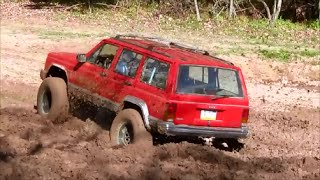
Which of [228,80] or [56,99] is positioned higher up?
[228,80]

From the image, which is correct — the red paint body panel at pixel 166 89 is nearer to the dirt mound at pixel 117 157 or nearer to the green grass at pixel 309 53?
the dirt mound at pixel 117 157

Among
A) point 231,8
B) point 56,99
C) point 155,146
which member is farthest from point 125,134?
point 231,8

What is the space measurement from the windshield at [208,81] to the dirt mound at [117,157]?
80 cm

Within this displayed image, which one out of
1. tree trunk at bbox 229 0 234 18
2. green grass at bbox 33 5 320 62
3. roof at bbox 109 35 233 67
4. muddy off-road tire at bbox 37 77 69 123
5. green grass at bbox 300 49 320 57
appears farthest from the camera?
tree trunk at bbox 229 0 234 18

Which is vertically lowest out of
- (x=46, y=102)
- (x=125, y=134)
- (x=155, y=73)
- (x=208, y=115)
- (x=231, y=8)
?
(x=46, y=102)

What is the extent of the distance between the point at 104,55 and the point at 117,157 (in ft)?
8.49

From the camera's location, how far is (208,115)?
31.8ft

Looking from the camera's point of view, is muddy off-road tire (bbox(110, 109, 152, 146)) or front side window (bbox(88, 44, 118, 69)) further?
front side window (bbox(88, 44, 118, 69))

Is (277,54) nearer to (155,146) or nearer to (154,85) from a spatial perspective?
(154,85)

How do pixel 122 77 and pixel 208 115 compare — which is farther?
pixel 122 77

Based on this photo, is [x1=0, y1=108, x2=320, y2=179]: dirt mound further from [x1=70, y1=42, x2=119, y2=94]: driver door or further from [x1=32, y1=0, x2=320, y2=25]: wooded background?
[x1=32, y1=0, x2=320, y2=25]: wooded background

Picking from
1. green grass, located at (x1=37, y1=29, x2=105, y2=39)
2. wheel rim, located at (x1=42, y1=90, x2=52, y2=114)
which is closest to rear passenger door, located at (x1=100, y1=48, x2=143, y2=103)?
wheel rim, located at (x1=42, y1=90, x2=52, y2=114)

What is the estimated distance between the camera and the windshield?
966 cm

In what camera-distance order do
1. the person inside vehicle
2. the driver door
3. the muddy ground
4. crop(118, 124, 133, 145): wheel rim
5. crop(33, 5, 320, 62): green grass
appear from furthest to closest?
crop(33, 5, 320, 62): green grass, the driver door, the person inside vehicle, crop(118, 124, 133, 145): wheel rim, the muddy ground
